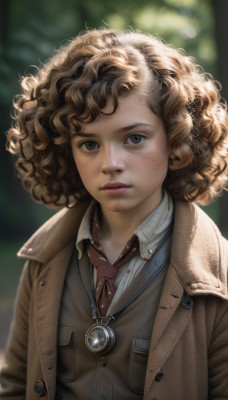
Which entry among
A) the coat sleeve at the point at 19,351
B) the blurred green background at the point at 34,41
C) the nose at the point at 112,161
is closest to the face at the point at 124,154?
the nose at the point at 112,161

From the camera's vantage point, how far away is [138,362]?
2719 millimetres

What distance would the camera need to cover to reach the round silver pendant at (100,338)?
271 cm

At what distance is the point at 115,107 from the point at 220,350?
102cm

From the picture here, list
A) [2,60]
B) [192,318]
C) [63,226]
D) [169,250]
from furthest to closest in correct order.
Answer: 1. [2,60]
2. [63,226]
3. [169,250]
4. [192,318]

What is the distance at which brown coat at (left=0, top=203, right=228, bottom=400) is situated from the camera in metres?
2.67

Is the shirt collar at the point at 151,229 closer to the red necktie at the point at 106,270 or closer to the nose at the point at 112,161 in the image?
the red necktie at the point at 106,270

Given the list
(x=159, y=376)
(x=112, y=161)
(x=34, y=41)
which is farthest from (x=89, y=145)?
(x=34, y=41)

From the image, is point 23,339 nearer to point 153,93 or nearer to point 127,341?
point 127,341

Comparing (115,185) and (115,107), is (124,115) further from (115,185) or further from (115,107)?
(115,185)

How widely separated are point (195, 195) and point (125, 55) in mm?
681

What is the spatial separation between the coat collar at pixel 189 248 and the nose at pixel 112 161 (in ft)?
1.29

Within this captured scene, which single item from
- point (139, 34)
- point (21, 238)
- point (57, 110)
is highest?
point (139, 34)

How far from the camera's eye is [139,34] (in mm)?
3039

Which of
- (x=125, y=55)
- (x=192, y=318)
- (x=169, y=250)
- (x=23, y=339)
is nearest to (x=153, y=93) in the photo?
(x=125, y=55)
